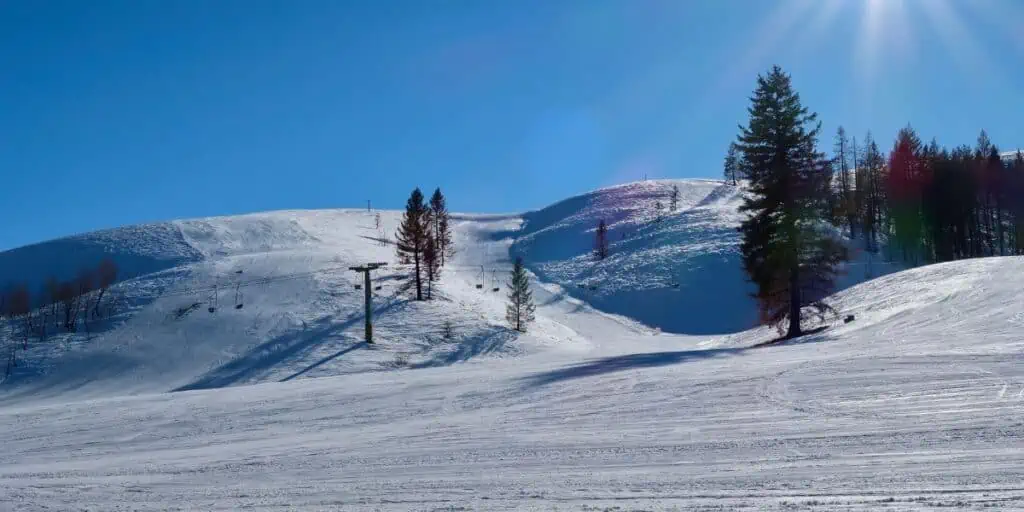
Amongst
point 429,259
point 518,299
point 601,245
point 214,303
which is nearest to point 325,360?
point 518,299

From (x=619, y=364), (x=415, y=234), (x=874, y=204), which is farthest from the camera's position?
(x=874, y=204)

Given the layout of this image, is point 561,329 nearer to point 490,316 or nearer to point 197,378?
point 490,316

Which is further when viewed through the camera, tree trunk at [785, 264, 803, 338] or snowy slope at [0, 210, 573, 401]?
snowy slope at [0, 210, 573, 401]

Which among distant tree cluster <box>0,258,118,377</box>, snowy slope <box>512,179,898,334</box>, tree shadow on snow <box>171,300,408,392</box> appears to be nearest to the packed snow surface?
tree shadow on snow <box>171,300,408,392</box>

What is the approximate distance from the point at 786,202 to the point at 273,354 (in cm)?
2870

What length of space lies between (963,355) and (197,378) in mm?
35222

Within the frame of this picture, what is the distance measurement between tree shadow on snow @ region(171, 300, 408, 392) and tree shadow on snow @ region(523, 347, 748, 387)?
66.5 feet

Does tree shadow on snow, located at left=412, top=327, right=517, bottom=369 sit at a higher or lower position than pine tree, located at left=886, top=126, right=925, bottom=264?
lower

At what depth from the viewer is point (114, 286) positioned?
2244 inches

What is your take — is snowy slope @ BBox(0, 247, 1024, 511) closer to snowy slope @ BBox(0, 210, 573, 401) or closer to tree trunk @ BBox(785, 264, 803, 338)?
tree trunk @ BBox(785, 264, 803, 338)

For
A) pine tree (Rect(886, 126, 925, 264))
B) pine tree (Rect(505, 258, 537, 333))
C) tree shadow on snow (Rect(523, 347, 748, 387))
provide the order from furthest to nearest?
pine tree (Rect(886, 126, 925, 264)) → pine tree (Rect(505, 258, 537, 333)) → tree shadow on snow (Rect(523, 347, 748, 387))

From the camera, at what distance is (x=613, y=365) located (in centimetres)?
2134

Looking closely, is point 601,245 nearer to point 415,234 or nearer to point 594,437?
point 415,234

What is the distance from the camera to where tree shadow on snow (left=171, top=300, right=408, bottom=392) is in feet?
124
